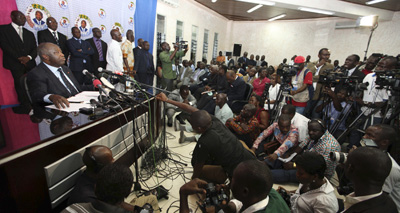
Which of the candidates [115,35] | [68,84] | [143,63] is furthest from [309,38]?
[68,84]

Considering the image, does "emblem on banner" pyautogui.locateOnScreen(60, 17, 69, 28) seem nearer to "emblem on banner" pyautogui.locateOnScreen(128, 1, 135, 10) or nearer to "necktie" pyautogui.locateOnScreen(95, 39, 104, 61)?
"necktie" pyautogui.locateOnScreen(95, 39, 104, 61)

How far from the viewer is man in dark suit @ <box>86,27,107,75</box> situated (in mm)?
4309

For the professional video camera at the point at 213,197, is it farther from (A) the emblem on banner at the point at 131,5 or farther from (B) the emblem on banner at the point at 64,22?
(A) the emblem on banner at the point at 131,5

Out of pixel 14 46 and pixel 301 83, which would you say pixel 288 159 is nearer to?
pixel 301 83

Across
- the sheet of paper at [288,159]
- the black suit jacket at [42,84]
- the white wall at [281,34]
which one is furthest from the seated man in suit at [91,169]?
the white wall at [281,34]

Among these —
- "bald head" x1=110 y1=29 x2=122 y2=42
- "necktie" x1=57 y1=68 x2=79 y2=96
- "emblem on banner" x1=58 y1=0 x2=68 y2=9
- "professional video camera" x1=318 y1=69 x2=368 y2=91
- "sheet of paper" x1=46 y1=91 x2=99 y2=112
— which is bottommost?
"sheet of paper" x1=46 y1=91 x2=99 y2=112

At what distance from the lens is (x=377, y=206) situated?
1.04 m

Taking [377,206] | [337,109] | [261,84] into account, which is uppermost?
[261,84]

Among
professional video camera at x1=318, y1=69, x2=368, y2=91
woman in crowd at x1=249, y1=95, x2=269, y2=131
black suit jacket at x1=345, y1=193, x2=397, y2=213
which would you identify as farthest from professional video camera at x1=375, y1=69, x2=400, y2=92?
black suit jacket at x1=345, y1=193, x2=397, y2=213

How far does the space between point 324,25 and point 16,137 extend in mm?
11670

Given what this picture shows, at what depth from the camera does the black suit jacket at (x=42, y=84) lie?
1.96 meters

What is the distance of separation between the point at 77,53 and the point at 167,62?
237cm

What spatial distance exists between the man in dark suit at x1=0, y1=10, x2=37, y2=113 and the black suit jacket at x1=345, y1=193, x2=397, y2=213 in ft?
14.1

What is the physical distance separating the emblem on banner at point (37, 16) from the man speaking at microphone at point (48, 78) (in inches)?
79.7
